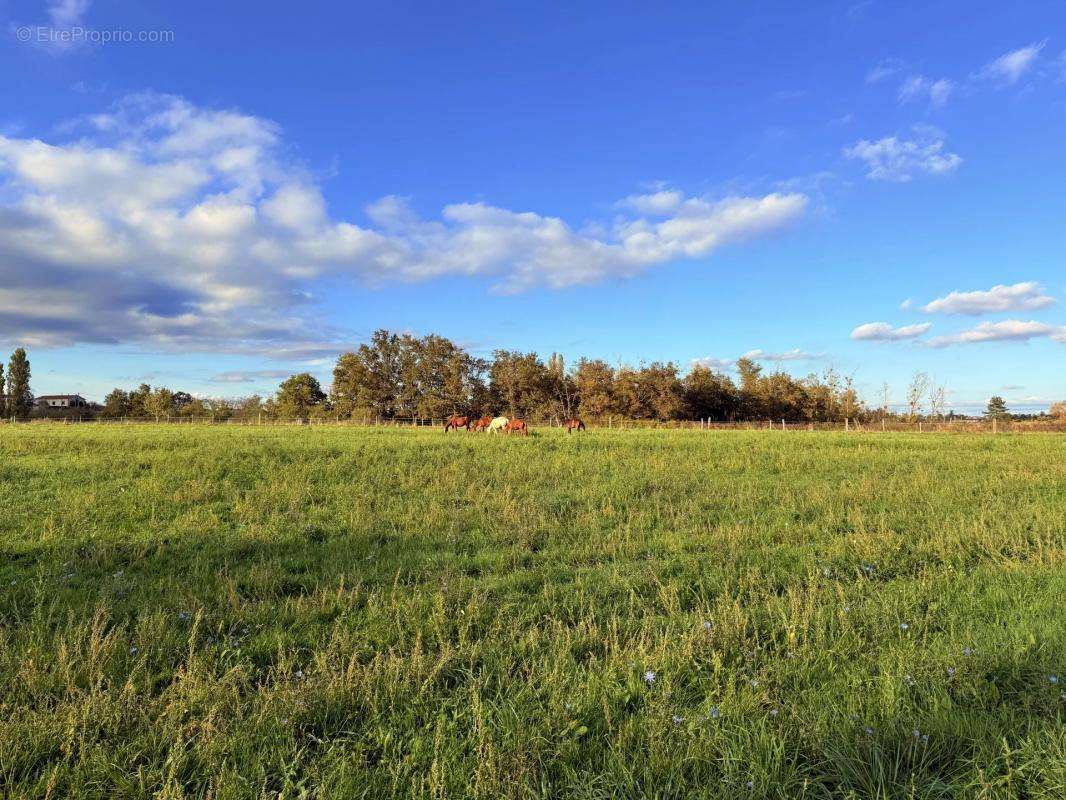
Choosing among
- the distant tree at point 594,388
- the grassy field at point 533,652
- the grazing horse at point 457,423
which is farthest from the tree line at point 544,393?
the grassy field at point 533,652

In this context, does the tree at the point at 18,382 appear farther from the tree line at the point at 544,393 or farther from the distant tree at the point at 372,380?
the distant tree at the point at 372,380

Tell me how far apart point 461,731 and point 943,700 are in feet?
11.5

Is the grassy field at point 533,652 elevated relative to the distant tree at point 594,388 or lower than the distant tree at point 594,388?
lower

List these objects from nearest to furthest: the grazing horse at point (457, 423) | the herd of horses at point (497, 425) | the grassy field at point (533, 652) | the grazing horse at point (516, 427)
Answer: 1. the grassy field at point (533, 652)
2. the grazing horse at point (516, 427)
3. the herd of horses at point (497, 425)
4. the grazing horse at point (457, 423)

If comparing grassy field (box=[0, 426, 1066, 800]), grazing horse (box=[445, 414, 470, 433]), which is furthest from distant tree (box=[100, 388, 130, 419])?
grassy field (box=[0, 426, 1066, 800])

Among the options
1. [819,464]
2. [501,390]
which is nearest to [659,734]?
[819,464]

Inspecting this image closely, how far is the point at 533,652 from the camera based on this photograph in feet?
15.6

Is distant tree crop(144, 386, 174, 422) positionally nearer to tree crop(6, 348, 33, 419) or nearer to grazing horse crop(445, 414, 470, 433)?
tree crop(6, 348, 33, 419)

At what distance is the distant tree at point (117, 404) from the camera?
10900 cm

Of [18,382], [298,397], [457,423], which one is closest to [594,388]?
[457,423]

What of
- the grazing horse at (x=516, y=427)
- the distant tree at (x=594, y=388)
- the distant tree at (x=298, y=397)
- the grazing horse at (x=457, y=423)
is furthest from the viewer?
the distant tree at (x=298, y=397)

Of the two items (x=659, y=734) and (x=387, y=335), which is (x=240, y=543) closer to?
(x=659, y=734)

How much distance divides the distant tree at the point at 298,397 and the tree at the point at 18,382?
48.1 metres

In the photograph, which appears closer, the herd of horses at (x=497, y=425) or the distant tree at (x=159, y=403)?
the herd of horses at (x=497, y=425)
